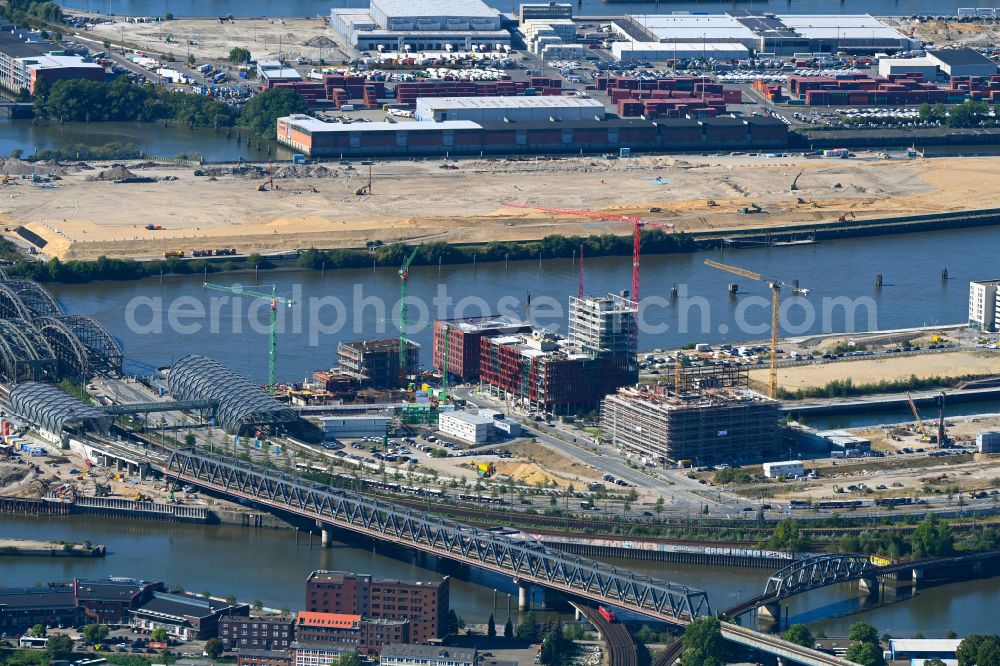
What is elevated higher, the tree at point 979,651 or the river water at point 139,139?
the river water at point 139,139

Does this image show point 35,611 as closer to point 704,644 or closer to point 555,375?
point 704,644

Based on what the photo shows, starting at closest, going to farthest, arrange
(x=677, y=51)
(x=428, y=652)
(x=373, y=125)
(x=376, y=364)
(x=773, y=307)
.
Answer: (x=428, y=652)
(x=376, y=364)
(x=773, y=307)
(x=373, y=125)
(x=677, y=51)

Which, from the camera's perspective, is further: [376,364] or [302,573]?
[376,364]

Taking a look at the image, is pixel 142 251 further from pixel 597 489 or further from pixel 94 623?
pixel 94 623

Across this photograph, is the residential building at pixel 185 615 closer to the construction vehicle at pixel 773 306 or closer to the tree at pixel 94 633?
the tree at pixel 94 633

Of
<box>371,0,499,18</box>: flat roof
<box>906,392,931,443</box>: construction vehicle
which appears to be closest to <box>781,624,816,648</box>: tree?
<box>906,392,931,443</box>: construction vehicle

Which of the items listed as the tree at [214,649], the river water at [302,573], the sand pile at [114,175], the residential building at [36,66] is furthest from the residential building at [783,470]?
the residential building at [36,66]

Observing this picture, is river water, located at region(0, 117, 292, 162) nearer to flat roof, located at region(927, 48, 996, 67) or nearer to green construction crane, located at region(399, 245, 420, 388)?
green construction crane, located at region(399, 245, 420, 388)

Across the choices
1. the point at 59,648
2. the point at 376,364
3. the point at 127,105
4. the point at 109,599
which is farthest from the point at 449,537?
the point at 127,105
